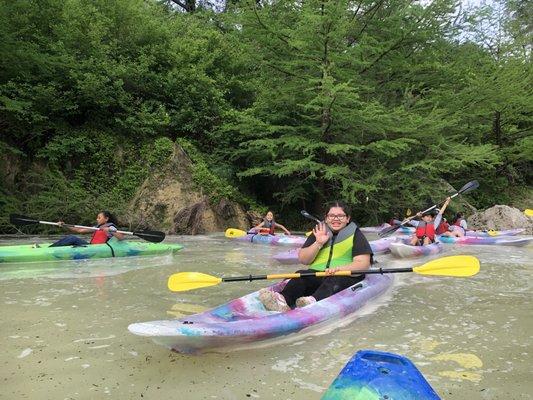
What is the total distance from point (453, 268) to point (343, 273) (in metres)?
1.06

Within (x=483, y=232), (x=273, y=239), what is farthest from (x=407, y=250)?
(x=483, y=232)

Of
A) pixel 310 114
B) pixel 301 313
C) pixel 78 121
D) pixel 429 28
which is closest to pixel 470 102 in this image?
pixel 429 28

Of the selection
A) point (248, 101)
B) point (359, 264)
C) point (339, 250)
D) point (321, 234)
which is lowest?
point (359, 264)

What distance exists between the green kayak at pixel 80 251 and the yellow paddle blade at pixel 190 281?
3075 mm

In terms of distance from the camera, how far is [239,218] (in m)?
11.4

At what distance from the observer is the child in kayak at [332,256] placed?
3.89m

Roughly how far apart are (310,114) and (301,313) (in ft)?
29.0

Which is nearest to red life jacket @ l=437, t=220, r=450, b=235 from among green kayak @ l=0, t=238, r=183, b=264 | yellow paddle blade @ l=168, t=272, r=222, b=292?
green kayak @ l=0, t=238, r=183, b=264

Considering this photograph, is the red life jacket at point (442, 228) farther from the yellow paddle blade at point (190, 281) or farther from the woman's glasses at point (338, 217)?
the yellow paddle blade at point (190, 281)

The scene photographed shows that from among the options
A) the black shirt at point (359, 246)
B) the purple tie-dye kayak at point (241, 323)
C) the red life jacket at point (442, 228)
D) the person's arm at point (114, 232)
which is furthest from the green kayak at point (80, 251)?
the red life jacket at point (442, 228)

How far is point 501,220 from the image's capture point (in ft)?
41.0

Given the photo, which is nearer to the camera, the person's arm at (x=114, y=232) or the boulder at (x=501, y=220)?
the person's arm at (x=114, y=232)

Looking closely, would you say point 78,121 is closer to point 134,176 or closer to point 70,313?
point 134,176

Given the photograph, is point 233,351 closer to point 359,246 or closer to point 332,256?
point 332,256
